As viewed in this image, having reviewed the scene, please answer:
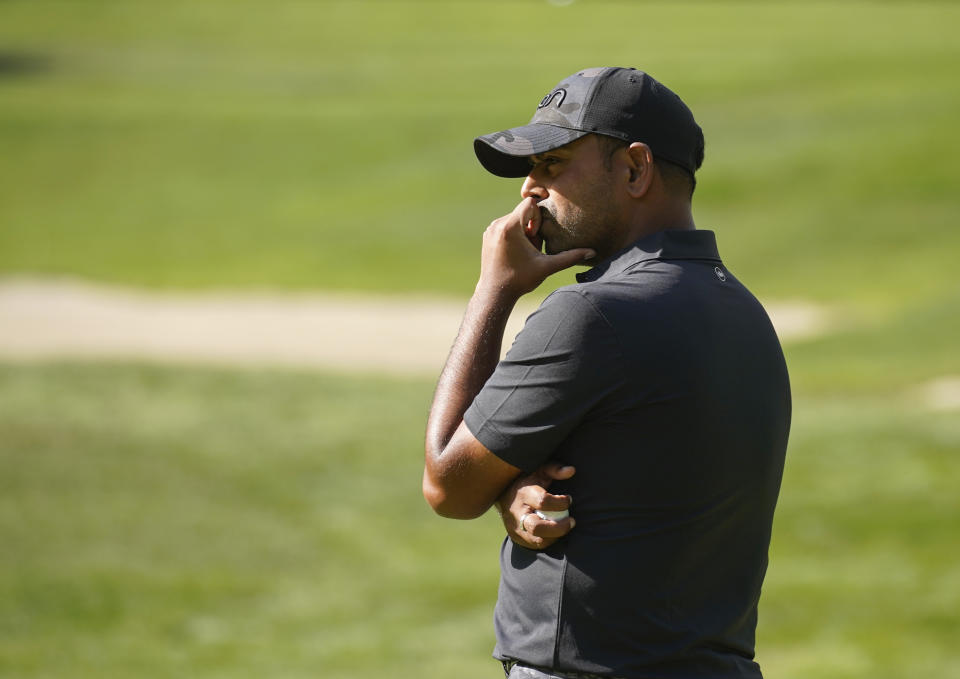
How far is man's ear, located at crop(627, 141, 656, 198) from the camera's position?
256cm

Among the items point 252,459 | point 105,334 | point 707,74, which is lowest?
point 252,459

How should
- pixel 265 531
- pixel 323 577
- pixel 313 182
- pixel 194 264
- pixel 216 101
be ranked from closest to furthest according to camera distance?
pixel 323 577 → pixel 265 531 → pixel 194 264 → pixel 313 182 → pixel 216 101

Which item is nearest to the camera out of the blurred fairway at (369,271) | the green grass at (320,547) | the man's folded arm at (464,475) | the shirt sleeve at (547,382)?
the shirt sleeve at (547,382)

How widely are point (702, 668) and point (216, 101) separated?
34.1m

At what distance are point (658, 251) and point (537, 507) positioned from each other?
1.99ft

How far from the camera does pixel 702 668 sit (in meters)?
2.44

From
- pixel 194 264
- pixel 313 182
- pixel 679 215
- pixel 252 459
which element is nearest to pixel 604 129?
pixel 679 215

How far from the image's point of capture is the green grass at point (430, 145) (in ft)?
72.7

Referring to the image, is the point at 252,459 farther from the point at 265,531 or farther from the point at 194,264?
the point at 194,264

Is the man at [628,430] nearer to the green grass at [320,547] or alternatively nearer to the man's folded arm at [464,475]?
the man's folded arm at [464,475]

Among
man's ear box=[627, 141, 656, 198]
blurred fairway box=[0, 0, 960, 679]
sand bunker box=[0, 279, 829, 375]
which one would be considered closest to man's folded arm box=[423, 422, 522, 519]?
man's ear box=[627, 141, 656, 198]

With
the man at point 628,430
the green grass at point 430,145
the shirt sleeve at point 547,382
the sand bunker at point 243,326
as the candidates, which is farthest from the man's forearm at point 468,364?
the green grass at point 430,145

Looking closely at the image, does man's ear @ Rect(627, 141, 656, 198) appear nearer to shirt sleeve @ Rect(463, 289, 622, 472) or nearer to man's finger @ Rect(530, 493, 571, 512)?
shirt sleeve @ Rect(463, 289, 622, 472)

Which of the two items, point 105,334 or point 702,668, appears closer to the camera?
point 702,668
